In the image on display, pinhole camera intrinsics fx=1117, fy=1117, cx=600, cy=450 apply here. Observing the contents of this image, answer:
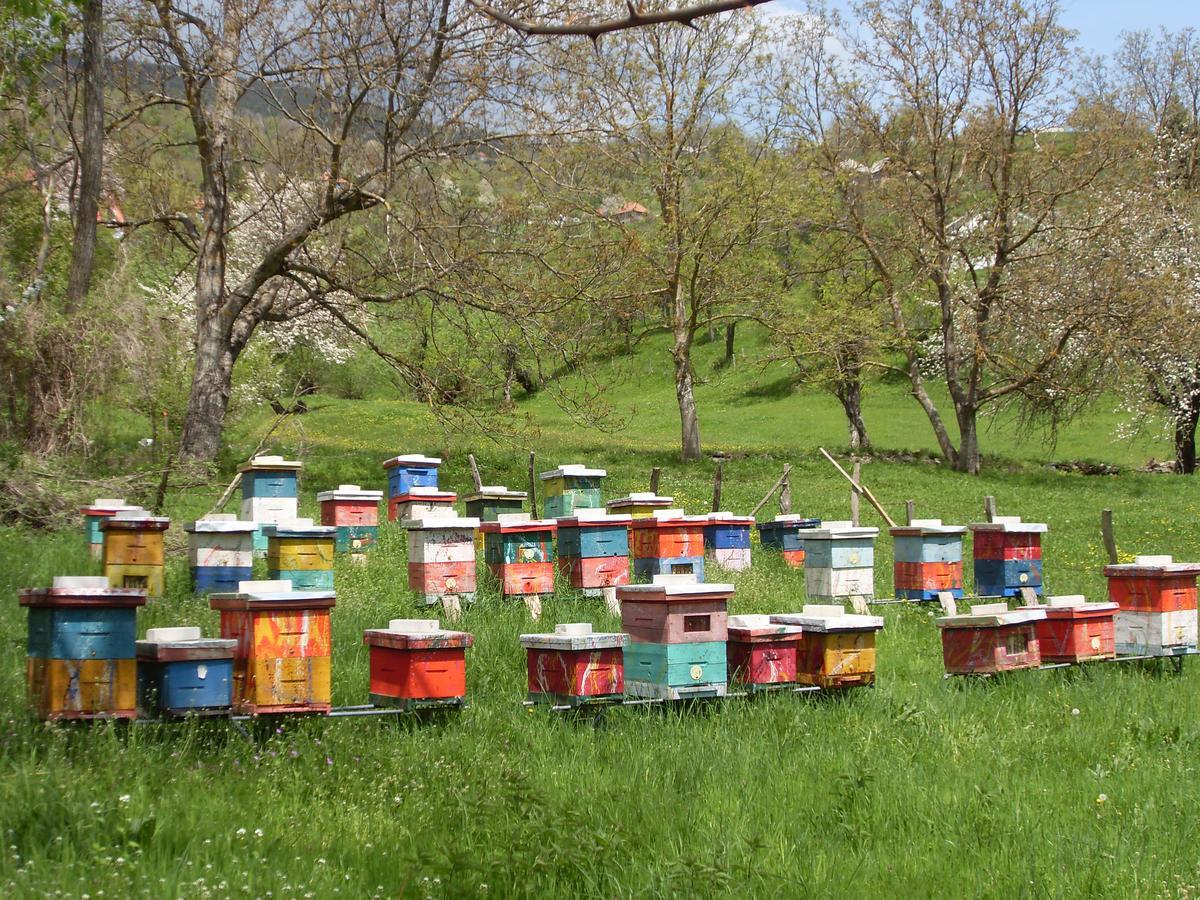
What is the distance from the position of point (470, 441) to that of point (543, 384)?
320 inches

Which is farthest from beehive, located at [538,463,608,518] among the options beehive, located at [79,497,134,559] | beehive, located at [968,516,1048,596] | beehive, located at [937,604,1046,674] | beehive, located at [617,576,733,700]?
beehive, located at [617,576,733,700]

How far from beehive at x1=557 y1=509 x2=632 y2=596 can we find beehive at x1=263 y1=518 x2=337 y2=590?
6.34ft

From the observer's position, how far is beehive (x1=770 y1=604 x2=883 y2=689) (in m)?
7.05

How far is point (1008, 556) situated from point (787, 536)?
3142 millimetres

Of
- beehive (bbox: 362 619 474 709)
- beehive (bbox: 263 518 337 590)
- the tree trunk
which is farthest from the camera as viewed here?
the tree trunk

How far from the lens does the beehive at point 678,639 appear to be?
6395mm

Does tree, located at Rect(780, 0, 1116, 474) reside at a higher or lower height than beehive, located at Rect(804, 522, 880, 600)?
higher

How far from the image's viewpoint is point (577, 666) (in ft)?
20.4

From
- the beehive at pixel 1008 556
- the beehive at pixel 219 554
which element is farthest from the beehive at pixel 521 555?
the beehive at pixel 1008 556

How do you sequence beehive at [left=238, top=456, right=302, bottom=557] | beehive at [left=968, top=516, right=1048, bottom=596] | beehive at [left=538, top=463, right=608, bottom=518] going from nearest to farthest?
beehive at [left=968, top=516, right=1048, bottom=596] → beehive at [left=238, top=456, right=302, bottom=557] → beehive at [left=538, top=463, right=608, bottom=518]

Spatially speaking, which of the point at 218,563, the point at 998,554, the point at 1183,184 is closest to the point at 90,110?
the point at 218,563

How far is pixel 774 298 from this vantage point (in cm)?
2655

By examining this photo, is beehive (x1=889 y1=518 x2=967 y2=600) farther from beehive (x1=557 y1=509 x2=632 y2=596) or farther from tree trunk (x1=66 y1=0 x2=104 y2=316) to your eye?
tree trunk (x1=66 y1=0 x2=104 y2=316)

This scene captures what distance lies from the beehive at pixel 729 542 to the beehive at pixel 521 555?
2.85 m
